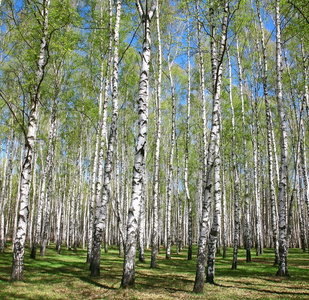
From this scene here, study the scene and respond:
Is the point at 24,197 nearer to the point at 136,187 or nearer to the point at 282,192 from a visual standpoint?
the point at 136,187

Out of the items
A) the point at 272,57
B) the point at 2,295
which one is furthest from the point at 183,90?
the point at 2,295

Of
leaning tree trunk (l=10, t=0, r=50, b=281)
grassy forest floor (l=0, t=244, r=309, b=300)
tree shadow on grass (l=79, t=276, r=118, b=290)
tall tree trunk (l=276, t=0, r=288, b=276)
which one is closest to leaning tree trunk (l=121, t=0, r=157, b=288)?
grassy forest floor (l=0, t=244, r=309, b=300)

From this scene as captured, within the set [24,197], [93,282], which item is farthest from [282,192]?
[24,197]

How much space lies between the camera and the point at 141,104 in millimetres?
7078

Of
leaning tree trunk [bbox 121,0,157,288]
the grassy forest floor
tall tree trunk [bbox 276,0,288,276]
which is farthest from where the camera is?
tall tree trunk [bbox 276,0,288,276]

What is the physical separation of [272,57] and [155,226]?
1580 centimetres

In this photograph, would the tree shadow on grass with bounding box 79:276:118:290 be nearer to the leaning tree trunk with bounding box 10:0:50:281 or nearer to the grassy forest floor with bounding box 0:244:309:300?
the grassy forest floor with bounding box 0:244:309:300

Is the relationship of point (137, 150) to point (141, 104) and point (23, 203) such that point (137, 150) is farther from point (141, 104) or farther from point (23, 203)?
point (23, 203)

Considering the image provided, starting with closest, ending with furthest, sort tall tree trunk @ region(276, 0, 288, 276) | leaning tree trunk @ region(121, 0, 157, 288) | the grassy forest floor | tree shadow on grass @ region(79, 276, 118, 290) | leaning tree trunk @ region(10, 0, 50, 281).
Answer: the grassy forest floor, leaning tree trunk @ region(121, 0, 157, 288), tree shadow on grass @ region(79, 276, 118, 290), leaning tree trunk @ region(10, 0, 50, 281), tall tree trunk @ region(276, 0, 288, 276)

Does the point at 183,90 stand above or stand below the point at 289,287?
above

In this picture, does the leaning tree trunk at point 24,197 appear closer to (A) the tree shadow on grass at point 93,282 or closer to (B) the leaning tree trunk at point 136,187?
(A) the tree shadow on grass at point 93,282

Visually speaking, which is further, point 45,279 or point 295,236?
point 295,236

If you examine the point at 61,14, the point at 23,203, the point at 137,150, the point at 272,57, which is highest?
the point at 272,57

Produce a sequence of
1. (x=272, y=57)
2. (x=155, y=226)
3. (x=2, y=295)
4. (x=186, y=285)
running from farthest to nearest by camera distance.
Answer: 1. (x=272, y=57)
2. (x=155, y=226)
3. (x=186, y=285)
4. (x=2, y=295)
